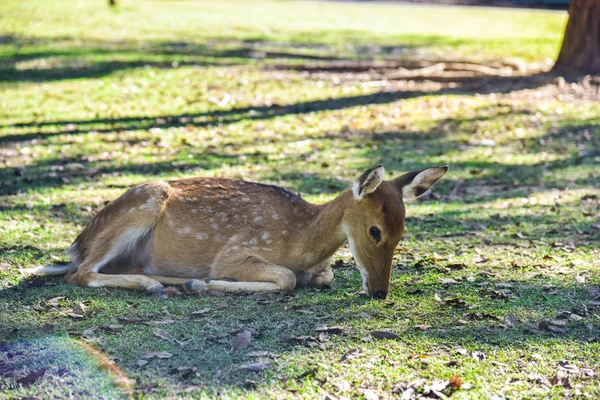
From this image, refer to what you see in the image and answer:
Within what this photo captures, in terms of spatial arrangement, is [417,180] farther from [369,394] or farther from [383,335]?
[369,394]

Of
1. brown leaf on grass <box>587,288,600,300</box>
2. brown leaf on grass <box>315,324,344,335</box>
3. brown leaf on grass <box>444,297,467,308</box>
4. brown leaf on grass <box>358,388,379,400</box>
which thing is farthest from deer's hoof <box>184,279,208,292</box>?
brown leaf on grass <box>587,288,600,300</box>

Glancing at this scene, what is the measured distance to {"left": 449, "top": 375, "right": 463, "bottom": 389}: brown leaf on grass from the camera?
15.8 ft

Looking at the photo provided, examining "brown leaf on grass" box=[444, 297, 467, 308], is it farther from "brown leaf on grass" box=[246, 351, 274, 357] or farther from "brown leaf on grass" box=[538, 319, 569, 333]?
"brown leaf on grass" box=[246, 351, 274, 357]

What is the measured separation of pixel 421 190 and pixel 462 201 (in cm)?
356

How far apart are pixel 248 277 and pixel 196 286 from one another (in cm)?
41

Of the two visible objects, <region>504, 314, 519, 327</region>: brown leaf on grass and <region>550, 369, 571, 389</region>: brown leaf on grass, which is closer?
<region>550, 369, 571, 389</region>: brown leaf on grass

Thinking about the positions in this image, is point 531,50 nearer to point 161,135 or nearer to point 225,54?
point 225,54

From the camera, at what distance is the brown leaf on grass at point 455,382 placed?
15.8 ft

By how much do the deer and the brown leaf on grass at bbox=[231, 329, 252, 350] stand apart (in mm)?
1032

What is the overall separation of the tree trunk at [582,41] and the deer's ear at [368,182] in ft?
37.1

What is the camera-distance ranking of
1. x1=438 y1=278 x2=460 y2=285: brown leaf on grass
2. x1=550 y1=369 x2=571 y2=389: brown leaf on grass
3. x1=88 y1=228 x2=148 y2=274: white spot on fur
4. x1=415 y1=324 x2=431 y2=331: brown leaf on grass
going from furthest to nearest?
x1=438 y1=278 x2=460 y2=285: brown leaf on grass
x1=88 y1=228 x2=148 y2=274: white spot on fur
x1=415 y1=324 x2=431 y2=331: brown leaf on grass
x1=550 y1=369 x2=571 y2=389: brown leaf on grass

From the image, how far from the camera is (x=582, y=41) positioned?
1609 cm

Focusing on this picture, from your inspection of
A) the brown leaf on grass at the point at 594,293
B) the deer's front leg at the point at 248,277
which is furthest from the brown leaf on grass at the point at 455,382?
the brown leaf on grass at the point at 594,293

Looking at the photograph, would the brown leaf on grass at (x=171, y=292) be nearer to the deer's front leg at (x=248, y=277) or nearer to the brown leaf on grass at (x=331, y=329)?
the deer's front leg at (x=248, y=277)
